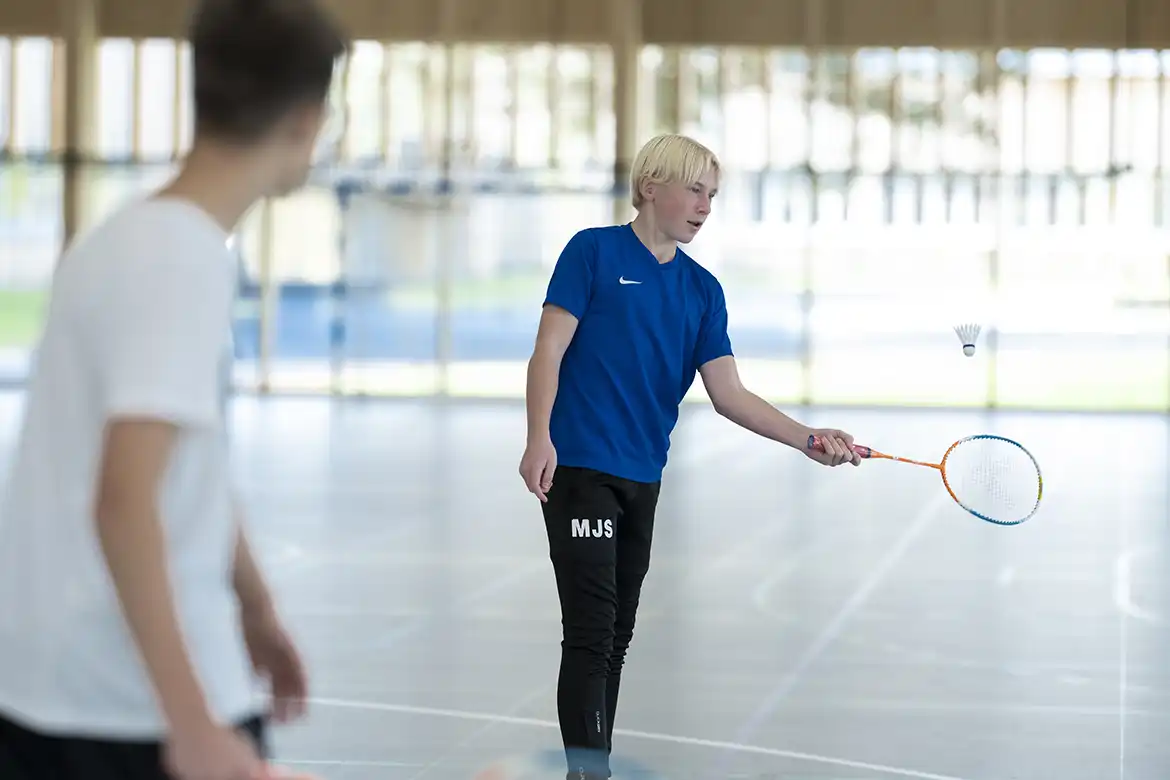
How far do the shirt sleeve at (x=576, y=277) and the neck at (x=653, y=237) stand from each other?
150 millimetres

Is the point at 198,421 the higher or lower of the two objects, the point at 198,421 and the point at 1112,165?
Answer: the lower

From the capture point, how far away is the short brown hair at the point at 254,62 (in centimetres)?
226

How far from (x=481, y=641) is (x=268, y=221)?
881 inches

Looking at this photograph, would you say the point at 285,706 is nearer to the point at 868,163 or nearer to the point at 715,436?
the point at 715,436

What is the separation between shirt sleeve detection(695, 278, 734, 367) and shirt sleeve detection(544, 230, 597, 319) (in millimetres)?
407

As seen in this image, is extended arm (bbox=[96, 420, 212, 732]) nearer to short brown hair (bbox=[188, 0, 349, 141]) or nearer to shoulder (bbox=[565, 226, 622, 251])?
short brown hair (bbox=[188, 0, 349, 141])

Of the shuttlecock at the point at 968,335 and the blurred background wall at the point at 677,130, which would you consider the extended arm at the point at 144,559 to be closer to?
the shuttlecock at the point at 968,335

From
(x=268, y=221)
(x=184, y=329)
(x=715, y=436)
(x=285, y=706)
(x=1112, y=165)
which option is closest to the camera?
(x=184, y=329)

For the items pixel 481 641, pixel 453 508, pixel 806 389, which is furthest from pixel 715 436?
pixel 481 641

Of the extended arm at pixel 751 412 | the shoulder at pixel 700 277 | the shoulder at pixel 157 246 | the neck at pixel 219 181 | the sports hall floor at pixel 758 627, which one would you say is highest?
the shoulder at pixel 700 277

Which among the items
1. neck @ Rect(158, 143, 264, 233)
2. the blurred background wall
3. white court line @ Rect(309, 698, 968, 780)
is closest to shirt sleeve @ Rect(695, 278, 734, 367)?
white court line @ Rect(309, 698, 968, 780)

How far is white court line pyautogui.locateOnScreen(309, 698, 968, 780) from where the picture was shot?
21.4 ft

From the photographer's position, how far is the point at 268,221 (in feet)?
100

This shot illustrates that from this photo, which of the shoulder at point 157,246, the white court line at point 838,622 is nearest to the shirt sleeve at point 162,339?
the shoulder at point 157,246
